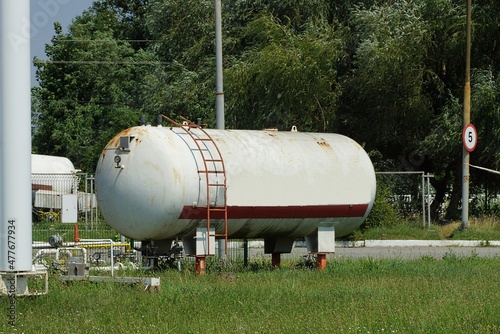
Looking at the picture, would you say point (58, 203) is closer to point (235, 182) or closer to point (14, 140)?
point (235, 182)

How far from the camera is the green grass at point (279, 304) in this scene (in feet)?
38.8

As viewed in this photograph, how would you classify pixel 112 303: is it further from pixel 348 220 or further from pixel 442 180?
pixel 442 180

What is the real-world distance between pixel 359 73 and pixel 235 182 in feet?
51.6

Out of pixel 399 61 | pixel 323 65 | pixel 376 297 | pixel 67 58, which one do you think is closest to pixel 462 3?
pixel 399 61

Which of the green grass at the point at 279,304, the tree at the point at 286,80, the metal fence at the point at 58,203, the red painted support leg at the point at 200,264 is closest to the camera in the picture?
the green grass at the point at 279,304

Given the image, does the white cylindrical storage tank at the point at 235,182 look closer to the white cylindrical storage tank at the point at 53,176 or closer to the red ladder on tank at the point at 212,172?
the red ladder on tank at the point at 212,172

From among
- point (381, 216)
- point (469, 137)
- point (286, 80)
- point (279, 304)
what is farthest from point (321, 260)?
point (286, 80)

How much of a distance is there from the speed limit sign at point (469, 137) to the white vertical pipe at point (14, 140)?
60.6ft

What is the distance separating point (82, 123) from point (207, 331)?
47996mm

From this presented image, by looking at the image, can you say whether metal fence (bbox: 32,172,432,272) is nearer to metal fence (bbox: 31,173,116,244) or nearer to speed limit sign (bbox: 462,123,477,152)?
metal fence (bbox: 31,173,116,244)

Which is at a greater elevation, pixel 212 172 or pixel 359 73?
pixel 359 73

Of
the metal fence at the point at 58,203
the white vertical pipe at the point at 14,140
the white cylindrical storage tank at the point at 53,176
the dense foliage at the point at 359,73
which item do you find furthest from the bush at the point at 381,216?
the white vertical pipe at the point at 14,140

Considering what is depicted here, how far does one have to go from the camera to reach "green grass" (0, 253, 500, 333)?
11828mm

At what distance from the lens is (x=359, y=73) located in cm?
3416
